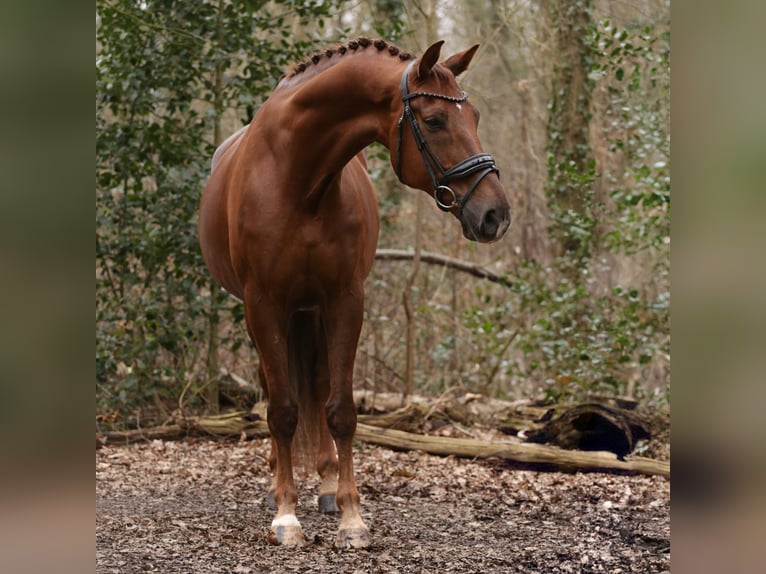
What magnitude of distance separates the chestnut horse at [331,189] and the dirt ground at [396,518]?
12.5 inches

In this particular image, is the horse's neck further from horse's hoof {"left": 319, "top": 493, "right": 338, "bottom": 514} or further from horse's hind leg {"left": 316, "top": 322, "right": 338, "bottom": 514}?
horse's hoof {"left": 319, "top": 493, "right": 338, "bottom": 514}

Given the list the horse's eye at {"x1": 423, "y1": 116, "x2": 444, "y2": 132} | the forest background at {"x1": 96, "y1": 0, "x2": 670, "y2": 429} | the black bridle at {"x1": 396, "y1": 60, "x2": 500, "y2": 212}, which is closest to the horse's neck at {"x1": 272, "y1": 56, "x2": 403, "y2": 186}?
the black bridle at {"x1": 396, "y1": 60, "x2": 500, "y2": 212}

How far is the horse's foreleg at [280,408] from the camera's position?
13.5 feet

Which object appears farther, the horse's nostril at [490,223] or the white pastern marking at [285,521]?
the white pastern marking at [285,521]

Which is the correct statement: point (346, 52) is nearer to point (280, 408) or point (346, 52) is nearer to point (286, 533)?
point (280, 408)

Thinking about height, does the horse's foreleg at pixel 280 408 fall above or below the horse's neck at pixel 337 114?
below

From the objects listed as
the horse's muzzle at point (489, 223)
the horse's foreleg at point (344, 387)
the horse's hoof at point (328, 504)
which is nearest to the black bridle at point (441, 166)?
the horse's muzzle at point (489, 223)

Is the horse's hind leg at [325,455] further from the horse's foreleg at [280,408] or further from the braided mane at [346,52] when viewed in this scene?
the braided mane at [346,52]

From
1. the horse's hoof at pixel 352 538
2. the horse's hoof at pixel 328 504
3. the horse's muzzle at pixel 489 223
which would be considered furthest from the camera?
the horse's hoof at pixel 328 504

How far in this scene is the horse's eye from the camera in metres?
3.50

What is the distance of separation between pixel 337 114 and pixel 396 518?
225 cm

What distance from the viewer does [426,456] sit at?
6414mm

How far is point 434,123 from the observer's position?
350 cm
